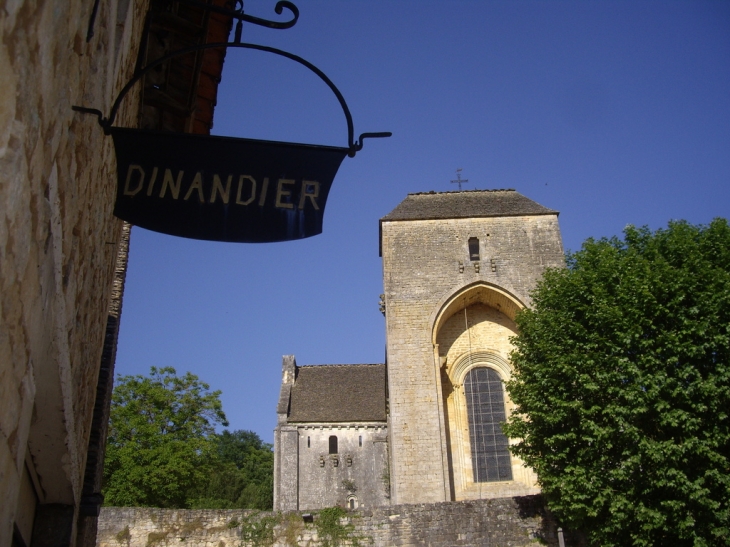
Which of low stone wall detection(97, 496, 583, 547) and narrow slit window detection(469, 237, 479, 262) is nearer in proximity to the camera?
low stone wall detection(97, 496, 583, 547)

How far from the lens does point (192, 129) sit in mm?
7309

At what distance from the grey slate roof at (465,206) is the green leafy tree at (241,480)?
58.0 feet

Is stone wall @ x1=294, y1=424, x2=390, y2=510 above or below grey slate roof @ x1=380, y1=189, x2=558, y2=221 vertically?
below

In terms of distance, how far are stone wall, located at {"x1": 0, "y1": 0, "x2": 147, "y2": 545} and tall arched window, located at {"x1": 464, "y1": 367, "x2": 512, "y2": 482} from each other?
16.8m

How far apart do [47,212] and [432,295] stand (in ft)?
61.8

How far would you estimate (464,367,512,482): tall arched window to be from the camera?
65.1ft

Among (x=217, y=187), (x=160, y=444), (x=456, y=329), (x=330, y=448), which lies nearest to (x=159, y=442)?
(x=160, y=444)

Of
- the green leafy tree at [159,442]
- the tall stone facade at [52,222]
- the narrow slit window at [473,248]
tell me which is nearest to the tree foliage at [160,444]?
the green leafy tree at [159,442]

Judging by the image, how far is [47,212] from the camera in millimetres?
2336

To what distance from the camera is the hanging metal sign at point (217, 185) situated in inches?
124

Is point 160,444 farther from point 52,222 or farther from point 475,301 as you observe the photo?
point 52,222

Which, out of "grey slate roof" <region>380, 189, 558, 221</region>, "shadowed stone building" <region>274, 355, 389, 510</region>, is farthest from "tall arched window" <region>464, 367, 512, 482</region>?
"shadowed stone building" <region>274, 355, 389, 510</region>

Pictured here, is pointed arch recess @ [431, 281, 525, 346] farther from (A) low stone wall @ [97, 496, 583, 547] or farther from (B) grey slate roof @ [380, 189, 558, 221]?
(A) low stone wall @ [97, 496, 583, 547]

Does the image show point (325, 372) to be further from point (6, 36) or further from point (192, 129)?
point (6, 36)
